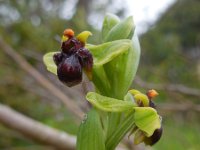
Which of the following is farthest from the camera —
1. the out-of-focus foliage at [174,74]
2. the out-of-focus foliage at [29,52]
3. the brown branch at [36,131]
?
the out-of-focus foliage at [29,52]

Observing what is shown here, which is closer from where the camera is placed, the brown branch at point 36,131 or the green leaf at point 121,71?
the green leaf at point 121,71

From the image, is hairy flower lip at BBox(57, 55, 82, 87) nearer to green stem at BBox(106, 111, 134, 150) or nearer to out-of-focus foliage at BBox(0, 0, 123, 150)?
green stem at BBox(106, 111, 134, 150)

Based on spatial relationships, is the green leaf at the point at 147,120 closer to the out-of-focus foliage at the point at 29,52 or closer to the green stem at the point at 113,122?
the green stem at the point at 113,122

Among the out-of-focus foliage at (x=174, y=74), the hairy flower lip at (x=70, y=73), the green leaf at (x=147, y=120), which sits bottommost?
the green leaf at (x=147, y=120)

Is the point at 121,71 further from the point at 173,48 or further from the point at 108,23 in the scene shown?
the point at 173,48

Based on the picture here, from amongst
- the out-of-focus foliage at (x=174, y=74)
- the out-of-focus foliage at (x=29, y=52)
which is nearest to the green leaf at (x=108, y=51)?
the out-of-focus foliage at (x=174, y=74)

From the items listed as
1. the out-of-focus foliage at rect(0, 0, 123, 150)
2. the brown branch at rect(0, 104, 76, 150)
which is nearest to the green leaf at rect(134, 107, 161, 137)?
the brown branch at rect(0, 104, 76, 150)

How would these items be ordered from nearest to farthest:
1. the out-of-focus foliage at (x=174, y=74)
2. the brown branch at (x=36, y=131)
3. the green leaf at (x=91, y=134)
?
the green leaf at (x=91, y=134) < the brown branch at (x=36, y=131) < the out-of-focus foliage at (x=174, y=74)
